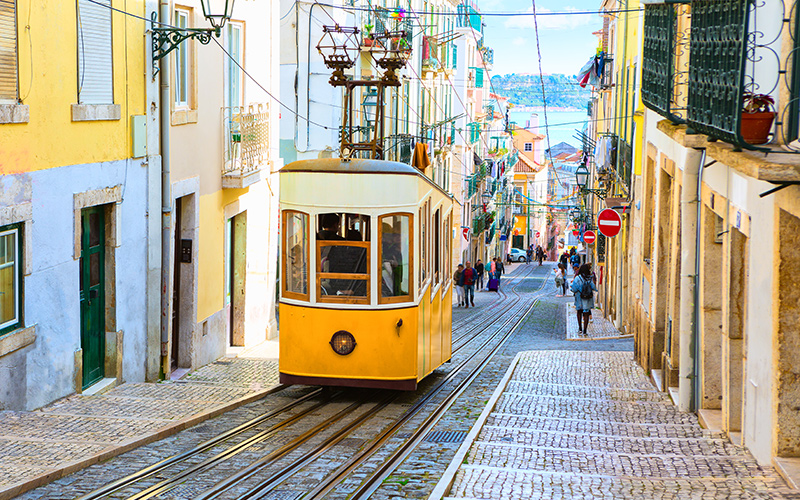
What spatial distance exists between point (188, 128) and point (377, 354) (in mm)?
4746

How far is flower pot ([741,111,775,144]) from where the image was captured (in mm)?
6227

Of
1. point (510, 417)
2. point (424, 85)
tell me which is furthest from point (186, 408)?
point (424, 85)

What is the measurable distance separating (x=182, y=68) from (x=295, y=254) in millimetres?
4315

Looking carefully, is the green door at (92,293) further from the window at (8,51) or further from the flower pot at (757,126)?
the flower pot at (757,126)

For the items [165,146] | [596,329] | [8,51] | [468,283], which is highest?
[8,51]

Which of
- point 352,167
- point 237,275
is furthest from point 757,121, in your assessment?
point 237,275

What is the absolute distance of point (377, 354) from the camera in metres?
10.1

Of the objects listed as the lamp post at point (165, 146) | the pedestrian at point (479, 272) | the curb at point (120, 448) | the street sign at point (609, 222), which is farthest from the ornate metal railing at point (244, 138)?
the pedestrian at point (479, 272)

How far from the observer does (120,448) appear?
7.47m

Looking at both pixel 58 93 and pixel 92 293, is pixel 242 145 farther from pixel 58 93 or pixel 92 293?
pixel 58 93

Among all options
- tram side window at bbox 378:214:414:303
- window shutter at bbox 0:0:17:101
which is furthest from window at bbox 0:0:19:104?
tram side window at bbox 378:214:414:303

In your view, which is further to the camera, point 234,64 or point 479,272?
point 479,272

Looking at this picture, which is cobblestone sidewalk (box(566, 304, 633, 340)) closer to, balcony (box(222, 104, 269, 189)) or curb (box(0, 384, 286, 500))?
balcony (box(222, 104, 269, 189))

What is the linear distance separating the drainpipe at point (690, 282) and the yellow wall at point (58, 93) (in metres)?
6.36
